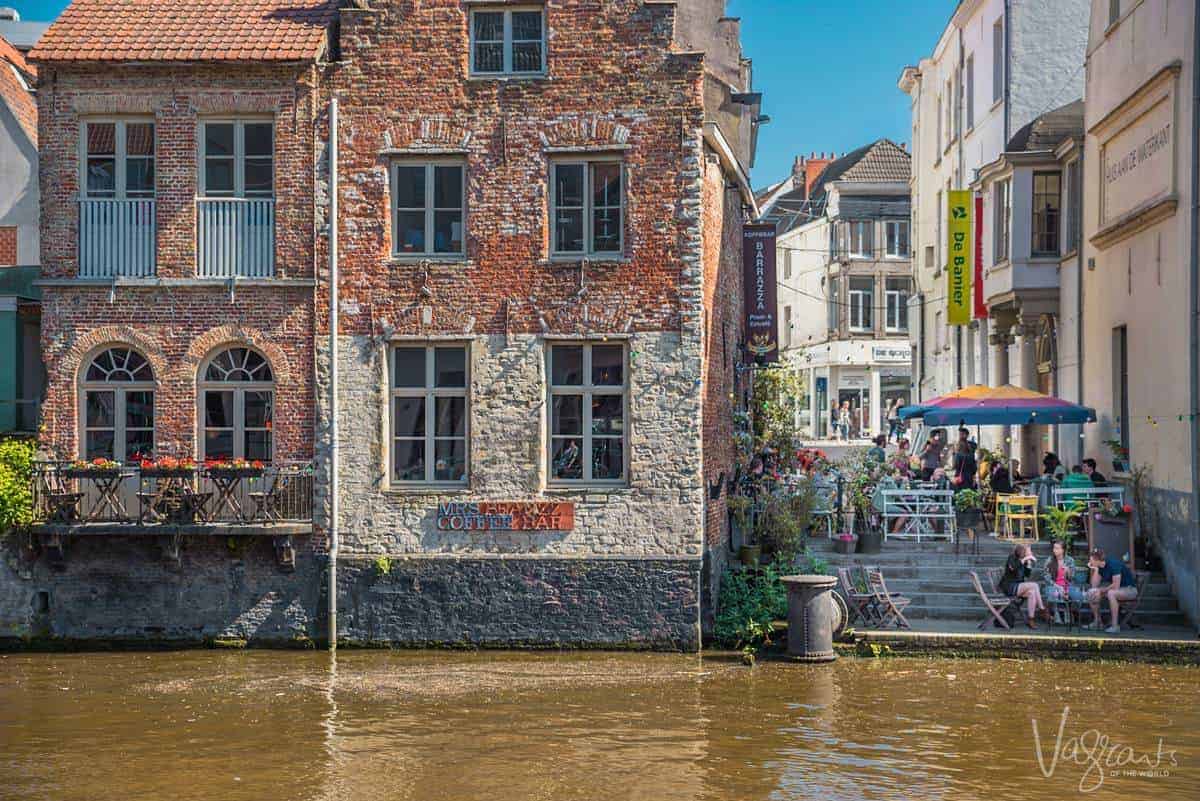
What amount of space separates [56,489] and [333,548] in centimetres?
384

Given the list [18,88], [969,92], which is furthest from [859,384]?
[18,88]

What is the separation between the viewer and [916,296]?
45.9 m

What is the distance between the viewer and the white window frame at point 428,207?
20672 millimetres

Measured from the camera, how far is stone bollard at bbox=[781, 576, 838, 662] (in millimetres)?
19125

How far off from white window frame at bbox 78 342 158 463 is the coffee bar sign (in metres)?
4.34

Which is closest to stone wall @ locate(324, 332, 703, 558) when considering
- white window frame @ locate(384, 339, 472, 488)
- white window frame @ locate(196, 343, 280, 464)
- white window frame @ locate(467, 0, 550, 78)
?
white window frame @ locate(384, 339, 472, 488)

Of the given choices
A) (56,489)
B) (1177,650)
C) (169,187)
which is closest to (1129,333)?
(1177,650)

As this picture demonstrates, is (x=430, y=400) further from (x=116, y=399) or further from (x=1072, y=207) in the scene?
(x=1072, y=207)

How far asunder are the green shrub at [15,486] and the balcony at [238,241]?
3.48 m

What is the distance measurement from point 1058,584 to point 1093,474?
338 cm

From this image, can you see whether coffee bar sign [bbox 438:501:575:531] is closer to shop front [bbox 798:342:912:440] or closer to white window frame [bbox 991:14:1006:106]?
white window frame [bbox 991:14:1006:106]

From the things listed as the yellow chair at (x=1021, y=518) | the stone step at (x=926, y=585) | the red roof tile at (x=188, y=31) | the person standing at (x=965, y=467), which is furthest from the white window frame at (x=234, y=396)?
the person standing at (x=965, y=467)

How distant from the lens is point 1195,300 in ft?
63.2

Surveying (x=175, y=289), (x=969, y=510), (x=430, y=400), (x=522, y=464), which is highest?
(x=175, y=289)
